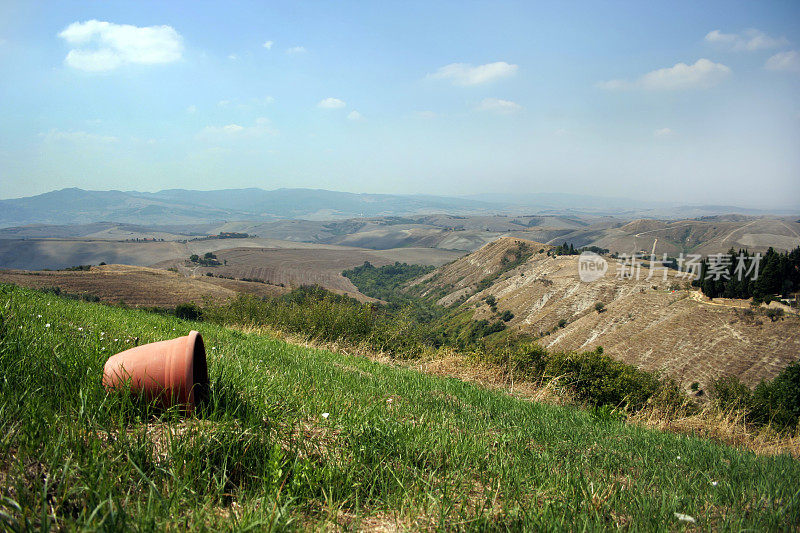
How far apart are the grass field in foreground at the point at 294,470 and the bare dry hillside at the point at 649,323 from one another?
56541 millimetres

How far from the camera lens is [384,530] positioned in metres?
2.09

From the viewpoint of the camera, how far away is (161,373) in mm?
2793

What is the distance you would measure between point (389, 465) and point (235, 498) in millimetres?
941

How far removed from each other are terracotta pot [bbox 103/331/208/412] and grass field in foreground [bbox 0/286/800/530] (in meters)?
0.11

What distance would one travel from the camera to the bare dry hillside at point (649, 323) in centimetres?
4959

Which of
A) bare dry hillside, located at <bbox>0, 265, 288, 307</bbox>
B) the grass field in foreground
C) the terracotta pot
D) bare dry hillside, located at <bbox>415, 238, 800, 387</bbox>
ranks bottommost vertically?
bare dry hillside, located at <bbox>415, 238, 800, 387</bbox>

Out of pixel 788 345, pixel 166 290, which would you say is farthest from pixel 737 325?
pixel 166 290

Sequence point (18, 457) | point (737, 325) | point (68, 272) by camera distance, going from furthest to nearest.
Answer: point (68, 272) < point (737, 325) < point (18, 457)

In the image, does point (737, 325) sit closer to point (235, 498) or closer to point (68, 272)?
point (235, 498)

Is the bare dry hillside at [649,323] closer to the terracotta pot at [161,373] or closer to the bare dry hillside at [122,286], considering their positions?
the bare dry hillside at [122,286]

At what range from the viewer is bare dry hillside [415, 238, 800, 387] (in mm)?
49594

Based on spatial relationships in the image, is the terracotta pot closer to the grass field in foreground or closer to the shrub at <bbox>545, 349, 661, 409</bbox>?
the grass field in foreground

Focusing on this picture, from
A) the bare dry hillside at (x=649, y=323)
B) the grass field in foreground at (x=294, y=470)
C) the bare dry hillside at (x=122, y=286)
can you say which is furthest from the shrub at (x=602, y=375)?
the bare dry hillside at (x=122, y=286)

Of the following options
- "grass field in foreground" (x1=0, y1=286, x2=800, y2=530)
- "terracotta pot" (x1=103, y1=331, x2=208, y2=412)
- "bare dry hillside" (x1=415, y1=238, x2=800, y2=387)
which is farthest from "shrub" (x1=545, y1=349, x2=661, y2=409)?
"bare dry hillside" (x1=415, y1=238, x2=800, y2=387)
